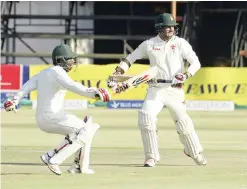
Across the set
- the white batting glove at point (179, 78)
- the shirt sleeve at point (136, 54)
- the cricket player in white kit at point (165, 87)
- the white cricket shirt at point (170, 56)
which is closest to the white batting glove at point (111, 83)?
the cricket player in white kit at point (165, 87)

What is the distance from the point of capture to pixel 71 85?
384 inches

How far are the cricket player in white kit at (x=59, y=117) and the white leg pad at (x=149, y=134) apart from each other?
1.33 meters

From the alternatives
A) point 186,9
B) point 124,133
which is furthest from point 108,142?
point 186,9

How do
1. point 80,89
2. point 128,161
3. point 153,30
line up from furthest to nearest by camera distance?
point 153,30 → point 128,161 → point 80,89

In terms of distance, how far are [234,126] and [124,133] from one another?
3993 mm

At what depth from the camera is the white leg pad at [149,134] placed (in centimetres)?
1134

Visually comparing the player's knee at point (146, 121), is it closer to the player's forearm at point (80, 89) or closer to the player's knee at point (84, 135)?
the player's knee at point (84, 135)

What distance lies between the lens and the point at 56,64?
1024 centimetres

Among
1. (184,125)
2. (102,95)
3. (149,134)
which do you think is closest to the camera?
(102,95)

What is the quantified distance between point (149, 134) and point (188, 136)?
0.58 m

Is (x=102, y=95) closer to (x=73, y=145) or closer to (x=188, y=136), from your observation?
(x=73, y=145)

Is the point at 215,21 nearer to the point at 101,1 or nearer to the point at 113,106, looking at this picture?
the point at 101,1

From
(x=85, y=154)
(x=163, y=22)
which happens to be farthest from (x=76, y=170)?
(x=163, y=22)

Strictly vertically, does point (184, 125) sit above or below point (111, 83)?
below
